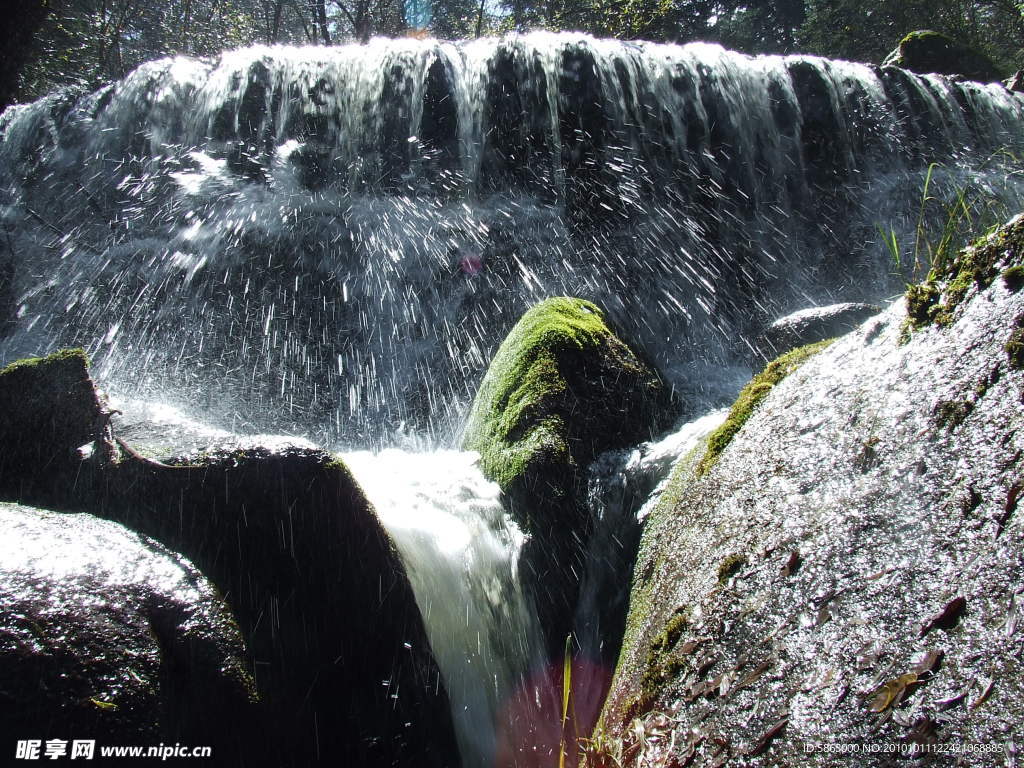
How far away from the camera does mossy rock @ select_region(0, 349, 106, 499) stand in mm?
2922

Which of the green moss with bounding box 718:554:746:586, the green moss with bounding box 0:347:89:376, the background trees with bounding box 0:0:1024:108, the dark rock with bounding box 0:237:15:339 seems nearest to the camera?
the green moss with bounding box 718:554:746:586

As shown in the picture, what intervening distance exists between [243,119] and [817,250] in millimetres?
8527

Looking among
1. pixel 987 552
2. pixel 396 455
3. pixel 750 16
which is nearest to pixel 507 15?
pixel 750 16

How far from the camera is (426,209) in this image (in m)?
8.09

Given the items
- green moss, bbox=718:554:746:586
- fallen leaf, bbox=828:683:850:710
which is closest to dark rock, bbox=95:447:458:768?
green moss, bbox=718:554:746:586

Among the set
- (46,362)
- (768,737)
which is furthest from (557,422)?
(46,362)

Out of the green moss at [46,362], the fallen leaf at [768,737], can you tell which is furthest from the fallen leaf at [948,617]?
the green moss at [46,362]

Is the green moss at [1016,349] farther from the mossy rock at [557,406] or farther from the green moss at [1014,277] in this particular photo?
the mossy rock at [557,406]

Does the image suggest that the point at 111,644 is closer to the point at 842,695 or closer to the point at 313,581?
the point at 313,581

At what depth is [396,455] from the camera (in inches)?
233

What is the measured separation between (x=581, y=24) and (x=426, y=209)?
16531 mm

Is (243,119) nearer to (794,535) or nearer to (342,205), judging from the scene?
(342,205)

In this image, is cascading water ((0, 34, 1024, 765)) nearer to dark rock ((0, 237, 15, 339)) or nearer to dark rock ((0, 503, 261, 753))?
dark rock ((0, 237, 15, 339))

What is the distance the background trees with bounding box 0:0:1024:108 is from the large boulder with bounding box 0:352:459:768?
1627 cm
